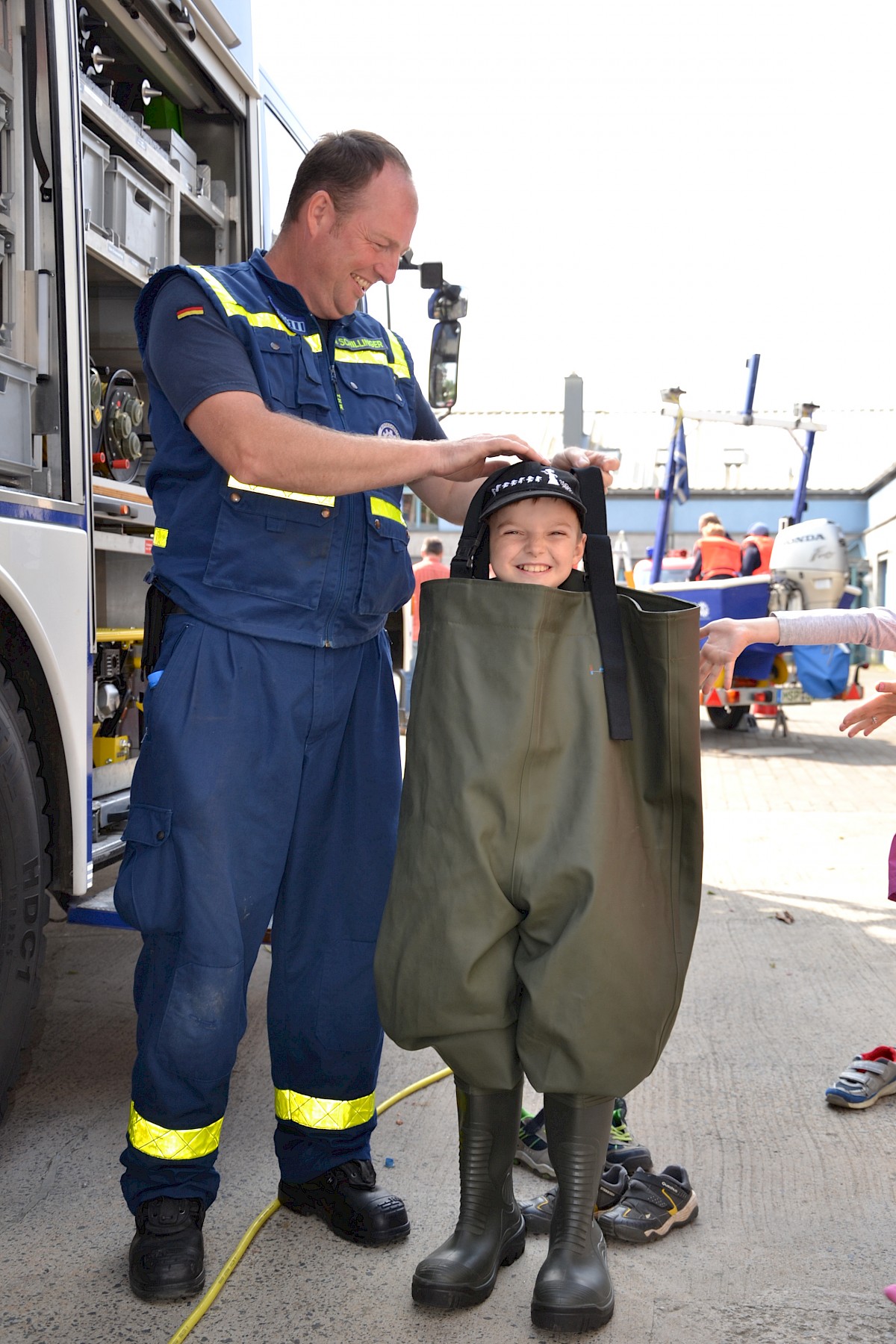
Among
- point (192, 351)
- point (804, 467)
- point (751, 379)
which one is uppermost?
point (751, 379)

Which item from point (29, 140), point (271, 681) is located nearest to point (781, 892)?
point (271, 681)

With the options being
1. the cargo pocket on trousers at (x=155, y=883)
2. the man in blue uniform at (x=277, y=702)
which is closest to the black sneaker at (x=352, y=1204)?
the man in blue uniform at (x=277, y=702)

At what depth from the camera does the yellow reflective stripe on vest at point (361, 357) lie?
2609 millimetres

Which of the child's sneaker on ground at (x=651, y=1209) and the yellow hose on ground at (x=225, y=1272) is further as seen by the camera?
the child's sneaker on ground at (x=651, y=1209)

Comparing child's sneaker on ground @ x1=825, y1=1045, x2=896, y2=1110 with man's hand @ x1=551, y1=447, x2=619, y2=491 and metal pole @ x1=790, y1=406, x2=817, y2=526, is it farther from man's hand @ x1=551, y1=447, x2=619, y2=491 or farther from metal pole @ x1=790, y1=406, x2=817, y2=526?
metal pole @ x1=790, y1=406, x2=817, y2=526

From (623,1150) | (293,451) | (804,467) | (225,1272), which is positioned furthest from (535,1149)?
(804,467)

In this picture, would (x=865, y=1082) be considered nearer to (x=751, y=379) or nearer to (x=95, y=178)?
(x=95, y=178)

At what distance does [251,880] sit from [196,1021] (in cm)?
29

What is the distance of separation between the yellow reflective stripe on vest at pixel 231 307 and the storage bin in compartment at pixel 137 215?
4.22 feet

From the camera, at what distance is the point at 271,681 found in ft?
7.89

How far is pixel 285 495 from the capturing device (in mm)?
2398

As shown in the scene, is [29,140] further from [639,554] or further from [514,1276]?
[639,554]

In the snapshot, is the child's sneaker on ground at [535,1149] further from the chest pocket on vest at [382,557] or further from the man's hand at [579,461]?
the man's hand at [579,461]

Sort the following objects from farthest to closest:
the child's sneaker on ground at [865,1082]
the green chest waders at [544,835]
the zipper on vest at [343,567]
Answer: the child's sneaker on ground at [865,1082], the zipper on vest at [343,567], the green chest waders at [544,835]
